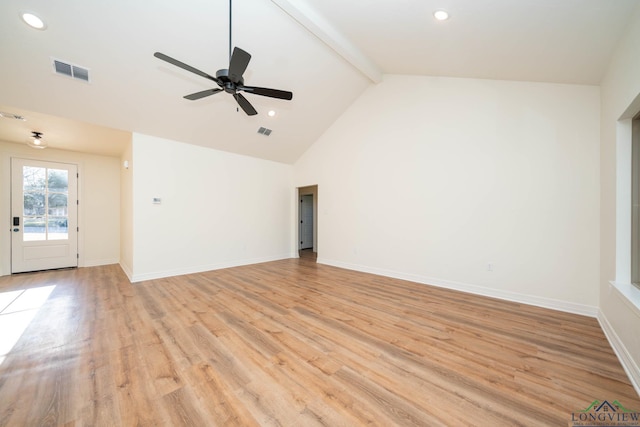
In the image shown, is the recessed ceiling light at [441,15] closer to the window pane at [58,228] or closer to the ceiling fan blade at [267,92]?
the ceiling fan blade at [267,92]

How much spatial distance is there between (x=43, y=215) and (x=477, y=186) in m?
8.58

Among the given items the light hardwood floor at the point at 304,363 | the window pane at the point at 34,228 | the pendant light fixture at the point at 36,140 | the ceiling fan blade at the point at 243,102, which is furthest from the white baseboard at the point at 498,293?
the window pane at the point at 34,228

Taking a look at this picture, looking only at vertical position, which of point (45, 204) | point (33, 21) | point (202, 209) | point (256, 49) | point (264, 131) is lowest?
point (202, 209)

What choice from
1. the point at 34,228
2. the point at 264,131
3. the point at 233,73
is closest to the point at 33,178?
the point at 34,228

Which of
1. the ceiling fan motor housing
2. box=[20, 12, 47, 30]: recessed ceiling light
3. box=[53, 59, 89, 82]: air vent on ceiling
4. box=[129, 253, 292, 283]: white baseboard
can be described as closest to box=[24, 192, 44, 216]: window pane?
box=[129, 253, 292, 283]: white baseboard

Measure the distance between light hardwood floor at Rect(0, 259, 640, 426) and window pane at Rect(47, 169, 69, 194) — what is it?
10.9 feet

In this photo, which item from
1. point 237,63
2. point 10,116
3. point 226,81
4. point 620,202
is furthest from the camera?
point 10,116

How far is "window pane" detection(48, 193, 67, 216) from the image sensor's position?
5371mm

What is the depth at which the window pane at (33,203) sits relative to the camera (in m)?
5.11

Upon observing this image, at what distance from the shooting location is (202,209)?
532cm

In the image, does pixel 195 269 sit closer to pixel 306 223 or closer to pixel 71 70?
pixel 71 70

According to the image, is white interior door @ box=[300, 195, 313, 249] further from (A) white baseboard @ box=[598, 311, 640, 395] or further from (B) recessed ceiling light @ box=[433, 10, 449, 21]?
(A) white baseboard @ box=[598, 311, 640, 395]

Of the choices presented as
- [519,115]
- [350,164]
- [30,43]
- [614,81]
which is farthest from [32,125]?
[614,81]

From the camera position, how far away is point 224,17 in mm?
3002
